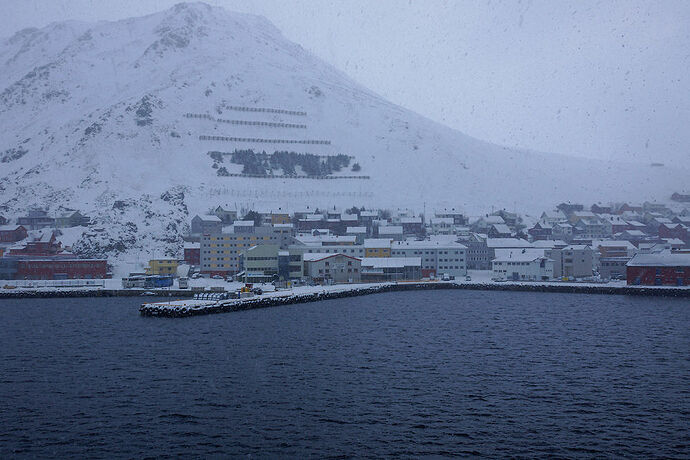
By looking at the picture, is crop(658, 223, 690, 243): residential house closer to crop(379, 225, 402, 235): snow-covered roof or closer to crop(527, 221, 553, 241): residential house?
crop(527, 221, 553, 241): residential house

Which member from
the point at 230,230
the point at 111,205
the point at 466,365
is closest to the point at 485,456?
the point at 466,365

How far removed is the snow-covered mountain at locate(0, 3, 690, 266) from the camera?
118125mm

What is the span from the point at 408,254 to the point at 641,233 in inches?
2218

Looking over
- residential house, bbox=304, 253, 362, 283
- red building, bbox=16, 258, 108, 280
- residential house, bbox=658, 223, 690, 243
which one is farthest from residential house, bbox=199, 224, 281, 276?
residential house, bbox=658, 223, 690, 243

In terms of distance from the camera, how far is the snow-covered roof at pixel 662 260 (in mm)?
68500

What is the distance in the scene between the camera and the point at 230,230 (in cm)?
8881

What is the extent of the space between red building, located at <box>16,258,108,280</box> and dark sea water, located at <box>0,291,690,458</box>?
32370 mm

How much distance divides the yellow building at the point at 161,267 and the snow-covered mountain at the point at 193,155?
1431 cm

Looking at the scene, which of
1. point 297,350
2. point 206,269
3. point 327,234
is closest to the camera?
point 297,350

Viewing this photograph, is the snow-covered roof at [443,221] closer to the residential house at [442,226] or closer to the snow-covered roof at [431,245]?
the residential house at [442,226]

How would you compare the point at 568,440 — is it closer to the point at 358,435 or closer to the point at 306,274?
the point at 358,435

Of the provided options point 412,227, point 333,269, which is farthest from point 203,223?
point 412,227

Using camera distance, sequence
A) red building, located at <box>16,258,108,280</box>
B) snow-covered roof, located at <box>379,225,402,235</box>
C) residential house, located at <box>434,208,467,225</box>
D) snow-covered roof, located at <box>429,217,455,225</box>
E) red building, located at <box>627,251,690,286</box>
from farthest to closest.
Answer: residential house, located at <box>434,208,467,225</box>, snow-covered roof, located at <box>429,217,455,225</box>, snow-covered roof, located at <box>379,225,402,235</box>, red building, located at <box>16,258,108,280</box>, red building, located at <box>627,251,690,286</box>

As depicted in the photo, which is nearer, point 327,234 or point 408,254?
point 408,254
